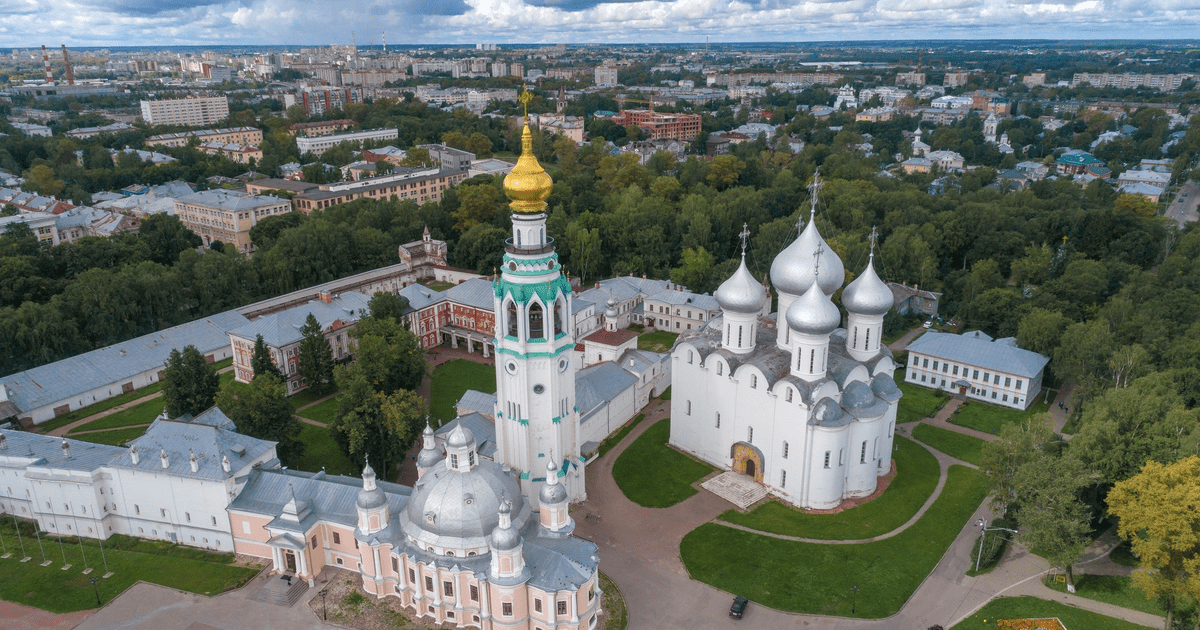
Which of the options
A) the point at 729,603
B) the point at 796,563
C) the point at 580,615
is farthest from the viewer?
the point at 796,563

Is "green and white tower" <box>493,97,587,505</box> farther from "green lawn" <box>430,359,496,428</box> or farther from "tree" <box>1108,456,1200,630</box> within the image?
"tree" <box>1108,456,1200,630</box>

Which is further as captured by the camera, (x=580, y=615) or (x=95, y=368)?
(x=95, y=368)

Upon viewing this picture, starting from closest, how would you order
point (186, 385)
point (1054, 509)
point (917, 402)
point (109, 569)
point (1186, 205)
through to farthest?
point (1054, 509)
point (109, 569)
point (186, 385)
point (917, 402)
point (1186, 205)

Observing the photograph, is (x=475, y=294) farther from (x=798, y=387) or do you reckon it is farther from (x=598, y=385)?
(x=798, y=387)

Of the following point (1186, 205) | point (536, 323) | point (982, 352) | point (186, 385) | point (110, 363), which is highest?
point (536, 323)

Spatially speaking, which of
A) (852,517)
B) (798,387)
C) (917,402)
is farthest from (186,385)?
(917,402)

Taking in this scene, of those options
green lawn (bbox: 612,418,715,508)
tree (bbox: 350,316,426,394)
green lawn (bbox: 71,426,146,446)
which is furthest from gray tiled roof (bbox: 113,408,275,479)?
green lawn (bbox: 612,418,715,508)

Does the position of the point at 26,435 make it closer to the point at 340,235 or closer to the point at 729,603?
the point at 729,603

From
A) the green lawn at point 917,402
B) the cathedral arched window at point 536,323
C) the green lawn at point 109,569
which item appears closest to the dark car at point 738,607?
the cathedral arched window at point 536,323

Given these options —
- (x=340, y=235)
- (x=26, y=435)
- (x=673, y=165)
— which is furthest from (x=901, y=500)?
(x=673, y=165)
